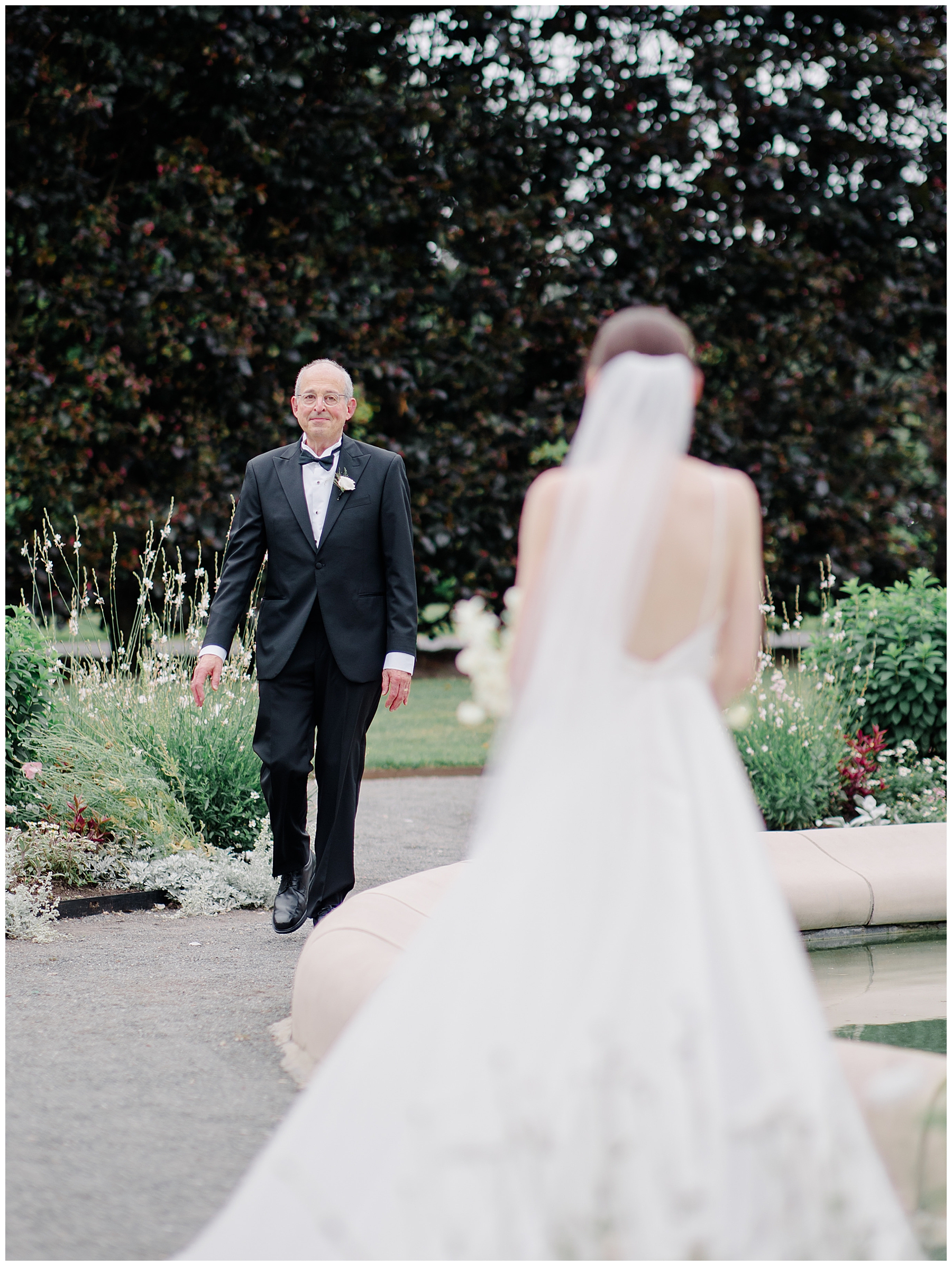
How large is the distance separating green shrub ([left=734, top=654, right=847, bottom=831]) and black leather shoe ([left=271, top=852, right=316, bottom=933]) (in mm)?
2407

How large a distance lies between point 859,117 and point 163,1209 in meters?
12.6

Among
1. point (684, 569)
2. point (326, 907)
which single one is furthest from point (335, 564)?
point (684, 569)

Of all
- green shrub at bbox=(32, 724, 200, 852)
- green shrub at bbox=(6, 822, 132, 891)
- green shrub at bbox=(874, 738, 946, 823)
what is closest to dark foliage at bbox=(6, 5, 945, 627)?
green shrub at bbox=(32, 724, 200, 852)

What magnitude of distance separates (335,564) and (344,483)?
1.02 feet

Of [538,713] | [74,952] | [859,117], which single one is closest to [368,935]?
[538,713]

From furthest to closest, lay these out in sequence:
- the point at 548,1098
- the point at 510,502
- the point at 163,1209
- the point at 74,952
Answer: the point at 510,502 < the point at 74,952 < the point at 163,1209 < the point at 548,1098

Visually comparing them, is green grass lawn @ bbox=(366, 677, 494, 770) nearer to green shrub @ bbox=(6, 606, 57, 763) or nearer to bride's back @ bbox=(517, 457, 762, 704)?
green shrub @ bbox=(6, 606, 57, 763)

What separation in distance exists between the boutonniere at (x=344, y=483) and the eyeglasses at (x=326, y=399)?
270 mm

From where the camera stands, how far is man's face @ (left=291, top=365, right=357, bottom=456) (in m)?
4.64

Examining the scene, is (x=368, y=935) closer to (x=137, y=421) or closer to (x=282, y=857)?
(x=282, y=857)

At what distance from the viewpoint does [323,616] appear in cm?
458

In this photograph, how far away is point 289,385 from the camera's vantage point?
37.3 ft

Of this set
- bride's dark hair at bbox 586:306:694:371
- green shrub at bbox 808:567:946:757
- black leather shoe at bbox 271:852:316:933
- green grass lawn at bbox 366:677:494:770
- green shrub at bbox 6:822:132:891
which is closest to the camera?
bride's dark hair at bbox 586:306:694:371

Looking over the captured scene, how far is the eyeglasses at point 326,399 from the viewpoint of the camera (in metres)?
4.66
